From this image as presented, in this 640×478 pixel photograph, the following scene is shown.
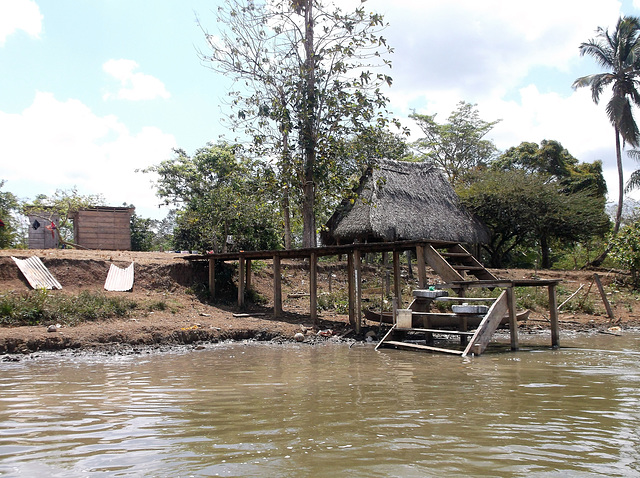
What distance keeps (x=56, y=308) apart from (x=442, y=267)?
26.3 feet

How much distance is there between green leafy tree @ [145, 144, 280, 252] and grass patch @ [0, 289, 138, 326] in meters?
5.21

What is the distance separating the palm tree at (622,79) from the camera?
25781 millimetres

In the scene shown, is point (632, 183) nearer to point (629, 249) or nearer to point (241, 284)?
point (629, 249)

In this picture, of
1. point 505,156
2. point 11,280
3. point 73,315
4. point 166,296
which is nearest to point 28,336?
point 73,315

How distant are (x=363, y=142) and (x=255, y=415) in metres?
11.7

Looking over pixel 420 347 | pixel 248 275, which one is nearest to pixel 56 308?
pixel 248 275

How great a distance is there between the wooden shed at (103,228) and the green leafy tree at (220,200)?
A: 8.56 ft

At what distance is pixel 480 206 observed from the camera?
23.1 m

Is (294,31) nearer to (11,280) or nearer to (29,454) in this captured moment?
(11,280)

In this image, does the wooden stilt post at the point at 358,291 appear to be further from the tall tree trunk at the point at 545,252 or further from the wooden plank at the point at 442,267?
the tall tree trunk at the point at 545,252

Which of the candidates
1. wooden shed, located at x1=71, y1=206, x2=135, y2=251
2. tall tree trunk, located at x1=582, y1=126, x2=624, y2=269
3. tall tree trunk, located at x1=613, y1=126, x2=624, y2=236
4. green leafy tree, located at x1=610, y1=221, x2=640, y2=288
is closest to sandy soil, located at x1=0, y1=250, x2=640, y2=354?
green leafy tree, located at x1=610, y1=221, x2=640, y2=288

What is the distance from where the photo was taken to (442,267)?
10664 millimetres

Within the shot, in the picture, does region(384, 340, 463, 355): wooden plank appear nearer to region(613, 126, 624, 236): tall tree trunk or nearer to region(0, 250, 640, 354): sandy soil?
region(0, 250, 640, 354): sandy soil

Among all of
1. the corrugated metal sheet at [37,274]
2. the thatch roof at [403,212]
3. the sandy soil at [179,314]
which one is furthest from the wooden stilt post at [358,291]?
the corrugated metal sheet at [37,274]
